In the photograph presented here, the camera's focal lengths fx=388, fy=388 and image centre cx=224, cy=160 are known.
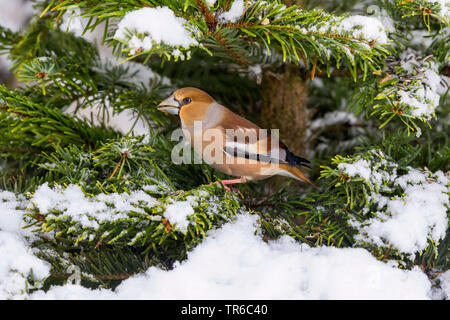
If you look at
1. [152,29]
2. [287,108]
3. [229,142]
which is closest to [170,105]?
[229,142]

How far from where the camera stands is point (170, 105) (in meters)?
1.27

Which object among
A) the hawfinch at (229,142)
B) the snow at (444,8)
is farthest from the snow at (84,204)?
the snow at (444,8)

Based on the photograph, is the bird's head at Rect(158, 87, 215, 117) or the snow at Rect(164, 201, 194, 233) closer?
the snow at Rect(164, 201, 194, 233)

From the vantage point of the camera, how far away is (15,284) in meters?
0.75

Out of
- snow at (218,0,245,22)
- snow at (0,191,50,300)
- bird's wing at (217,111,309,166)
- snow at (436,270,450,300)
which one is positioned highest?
snow at (218,0,245,22)

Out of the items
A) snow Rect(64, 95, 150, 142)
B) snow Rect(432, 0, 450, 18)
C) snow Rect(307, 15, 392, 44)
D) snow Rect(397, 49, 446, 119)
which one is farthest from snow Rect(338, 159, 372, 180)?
snow Rect(64, 95, 150, 142)

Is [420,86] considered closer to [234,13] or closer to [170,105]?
[234,13]

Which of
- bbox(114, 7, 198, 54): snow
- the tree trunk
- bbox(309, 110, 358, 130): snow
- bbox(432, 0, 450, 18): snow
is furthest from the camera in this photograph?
bbox(309, 110, 358, 130): snow

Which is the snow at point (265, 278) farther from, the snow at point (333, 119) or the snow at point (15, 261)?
the snow at point (333, 119)

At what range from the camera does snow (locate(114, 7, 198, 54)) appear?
0.69m

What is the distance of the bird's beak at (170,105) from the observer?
1.25m

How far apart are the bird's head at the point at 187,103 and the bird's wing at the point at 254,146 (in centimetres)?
12

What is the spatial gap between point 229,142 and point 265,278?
59 centimetres

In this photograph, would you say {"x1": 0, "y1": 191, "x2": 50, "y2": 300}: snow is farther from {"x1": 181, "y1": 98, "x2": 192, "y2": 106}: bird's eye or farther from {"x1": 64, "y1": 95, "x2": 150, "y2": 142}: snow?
{"x1": 181, "y1": 98, "x2": 192, "y2": 106}: bird's eye
